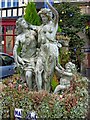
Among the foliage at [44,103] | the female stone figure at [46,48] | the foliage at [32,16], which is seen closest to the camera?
the foliage at [44,103]

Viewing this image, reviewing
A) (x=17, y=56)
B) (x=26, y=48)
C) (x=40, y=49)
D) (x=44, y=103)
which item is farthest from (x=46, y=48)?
(x=44, y=103)

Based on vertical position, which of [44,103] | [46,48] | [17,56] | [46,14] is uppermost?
[46,14]

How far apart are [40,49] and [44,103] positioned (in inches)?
26.7

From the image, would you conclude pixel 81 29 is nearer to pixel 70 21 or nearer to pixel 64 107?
pixel 70 21

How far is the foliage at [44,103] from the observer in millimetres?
2859

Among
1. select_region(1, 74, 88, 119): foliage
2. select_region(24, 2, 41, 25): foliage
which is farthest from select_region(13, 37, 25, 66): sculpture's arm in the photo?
select_region(24, 2, 41, 25): foliage

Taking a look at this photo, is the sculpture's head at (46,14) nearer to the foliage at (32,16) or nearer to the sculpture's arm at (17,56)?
the sculpture's arm at (17,56)

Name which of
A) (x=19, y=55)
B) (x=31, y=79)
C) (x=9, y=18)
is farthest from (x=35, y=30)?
(x=9, y=18)

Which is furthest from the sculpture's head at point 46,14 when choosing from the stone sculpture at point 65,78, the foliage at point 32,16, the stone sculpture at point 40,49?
the foliage at point 32,16

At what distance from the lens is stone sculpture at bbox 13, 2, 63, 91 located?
10.6 feet

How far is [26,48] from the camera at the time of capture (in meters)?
3.31

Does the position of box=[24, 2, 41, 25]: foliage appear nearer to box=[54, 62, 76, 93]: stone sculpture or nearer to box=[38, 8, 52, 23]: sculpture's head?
box=[38, 8, 52, 23]: sculpture's head

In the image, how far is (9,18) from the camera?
25.0 feet

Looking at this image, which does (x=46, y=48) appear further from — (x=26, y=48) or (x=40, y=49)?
(x=26, y=48)
